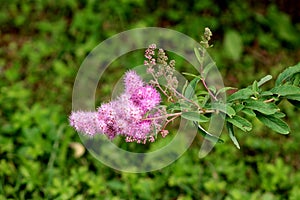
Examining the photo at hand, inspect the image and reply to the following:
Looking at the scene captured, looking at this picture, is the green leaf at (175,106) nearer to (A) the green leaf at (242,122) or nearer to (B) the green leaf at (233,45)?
(A) the green leaf at (242,122)

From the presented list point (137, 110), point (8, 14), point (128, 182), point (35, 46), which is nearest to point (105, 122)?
point (137, 110)

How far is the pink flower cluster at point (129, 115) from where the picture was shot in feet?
3.97

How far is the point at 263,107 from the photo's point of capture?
1.35m

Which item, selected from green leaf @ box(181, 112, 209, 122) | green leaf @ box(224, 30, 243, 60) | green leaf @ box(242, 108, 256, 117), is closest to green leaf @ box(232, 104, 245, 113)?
green leaf @ box(242, 108, 256, 117)

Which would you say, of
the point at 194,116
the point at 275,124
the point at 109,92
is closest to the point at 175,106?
the point at 194,116

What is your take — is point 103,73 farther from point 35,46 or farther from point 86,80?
point 35,46

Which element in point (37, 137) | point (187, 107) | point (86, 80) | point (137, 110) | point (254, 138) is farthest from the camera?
point (86, 80)

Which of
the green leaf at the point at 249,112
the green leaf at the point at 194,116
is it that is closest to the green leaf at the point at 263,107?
the green leaf at the point at 249,112

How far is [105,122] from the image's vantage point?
123 centimetres

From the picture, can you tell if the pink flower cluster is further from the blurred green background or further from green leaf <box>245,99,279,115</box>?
the blurred green background

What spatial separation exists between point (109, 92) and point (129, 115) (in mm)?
1513

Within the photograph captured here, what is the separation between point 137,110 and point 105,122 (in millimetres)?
94

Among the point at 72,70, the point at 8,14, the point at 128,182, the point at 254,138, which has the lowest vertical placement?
the point at 254,138

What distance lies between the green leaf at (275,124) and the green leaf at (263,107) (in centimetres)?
5
